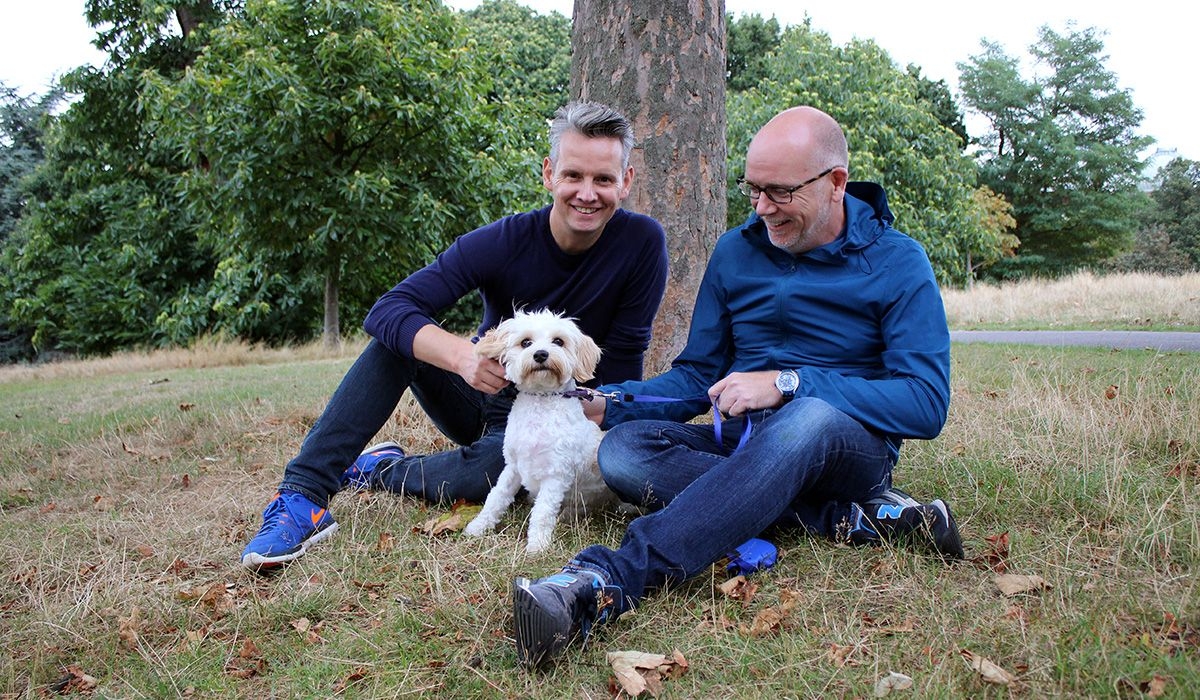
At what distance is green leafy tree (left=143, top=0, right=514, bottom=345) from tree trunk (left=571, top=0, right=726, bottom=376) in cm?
889

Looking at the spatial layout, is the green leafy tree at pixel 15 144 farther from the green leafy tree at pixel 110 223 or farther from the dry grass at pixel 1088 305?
the dry grass at pixel 1088 305

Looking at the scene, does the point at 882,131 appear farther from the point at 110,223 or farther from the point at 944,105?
the point at 110,223

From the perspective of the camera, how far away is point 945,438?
413 cm

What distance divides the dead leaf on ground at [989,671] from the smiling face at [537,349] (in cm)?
172

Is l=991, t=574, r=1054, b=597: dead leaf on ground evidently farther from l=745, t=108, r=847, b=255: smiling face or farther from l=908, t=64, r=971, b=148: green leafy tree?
l=908, t=64, r=971, b=148: green leafy tree

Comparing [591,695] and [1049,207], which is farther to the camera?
[1049,207]

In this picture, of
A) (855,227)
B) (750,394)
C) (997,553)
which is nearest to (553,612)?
(750,394)

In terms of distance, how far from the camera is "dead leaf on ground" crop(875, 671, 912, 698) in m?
1.99

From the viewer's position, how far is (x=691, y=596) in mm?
2621

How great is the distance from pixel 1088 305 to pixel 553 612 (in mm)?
15409

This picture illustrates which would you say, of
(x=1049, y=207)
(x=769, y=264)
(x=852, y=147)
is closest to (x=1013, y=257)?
(x=1049, y=207)

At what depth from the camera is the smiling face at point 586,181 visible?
327 cm

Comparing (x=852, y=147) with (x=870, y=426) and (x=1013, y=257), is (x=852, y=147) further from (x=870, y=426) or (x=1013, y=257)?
(x=870, y=426)

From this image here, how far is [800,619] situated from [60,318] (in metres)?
23.8
